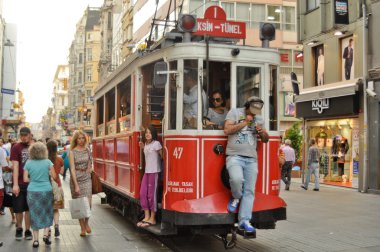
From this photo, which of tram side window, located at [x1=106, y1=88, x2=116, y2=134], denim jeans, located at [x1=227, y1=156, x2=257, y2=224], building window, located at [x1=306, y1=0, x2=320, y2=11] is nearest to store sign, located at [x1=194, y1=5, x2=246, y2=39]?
denim jeans, located at [x1=227, y1=156, x2=257, y2=224]

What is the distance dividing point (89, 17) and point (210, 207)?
80248 mm

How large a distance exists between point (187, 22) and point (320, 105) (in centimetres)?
1195

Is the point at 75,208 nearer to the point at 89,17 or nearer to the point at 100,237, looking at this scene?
the point at 100,237

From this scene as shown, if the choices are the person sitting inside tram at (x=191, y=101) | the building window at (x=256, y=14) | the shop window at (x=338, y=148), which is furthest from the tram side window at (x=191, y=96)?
the building window at (x=256, y=14)

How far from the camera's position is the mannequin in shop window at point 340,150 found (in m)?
17.7

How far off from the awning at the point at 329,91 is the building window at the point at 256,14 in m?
12.4

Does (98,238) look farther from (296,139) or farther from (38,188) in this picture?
(296,139)

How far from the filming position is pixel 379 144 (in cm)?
1547

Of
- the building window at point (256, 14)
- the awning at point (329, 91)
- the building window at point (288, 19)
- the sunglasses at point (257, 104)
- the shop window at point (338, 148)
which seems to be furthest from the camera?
the building window at point (288, 19)

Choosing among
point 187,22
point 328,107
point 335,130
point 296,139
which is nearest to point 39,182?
point 187,22

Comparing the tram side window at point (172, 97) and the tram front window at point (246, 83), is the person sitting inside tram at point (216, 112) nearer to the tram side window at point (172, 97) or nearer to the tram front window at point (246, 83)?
the tram front window at point (246, 83)

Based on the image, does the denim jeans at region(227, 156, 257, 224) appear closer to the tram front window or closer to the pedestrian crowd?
the tram front window

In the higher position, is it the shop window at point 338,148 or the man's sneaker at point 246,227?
the shop window at point 338,148

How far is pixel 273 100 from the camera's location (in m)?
7.40
